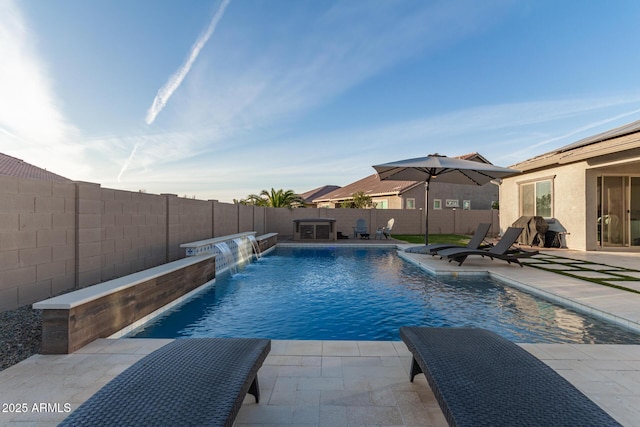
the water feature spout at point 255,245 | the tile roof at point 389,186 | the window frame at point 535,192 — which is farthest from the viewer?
the tile roof at point 389,186

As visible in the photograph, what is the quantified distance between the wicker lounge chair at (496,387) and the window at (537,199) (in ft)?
46.8

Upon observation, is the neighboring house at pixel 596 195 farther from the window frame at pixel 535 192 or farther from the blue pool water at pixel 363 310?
the blue pool water at pixel 363 310

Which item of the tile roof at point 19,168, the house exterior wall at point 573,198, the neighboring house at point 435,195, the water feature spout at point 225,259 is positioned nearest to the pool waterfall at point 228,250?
the water feature spout at point 225,259

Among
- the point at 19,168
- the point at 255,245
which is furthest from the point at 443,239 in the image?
the point at 19,168

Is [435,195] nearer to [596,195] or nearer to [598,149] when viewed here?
[596,195]

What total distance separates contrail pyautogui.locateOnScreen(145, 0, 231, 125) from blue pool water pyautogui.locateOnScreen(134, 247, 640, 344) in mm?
7271

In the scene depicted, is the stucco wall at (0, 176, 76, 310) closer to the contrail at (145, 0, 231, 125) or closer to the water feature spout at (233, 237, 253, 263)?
the water feature spout at (233, 237, 253, 263)

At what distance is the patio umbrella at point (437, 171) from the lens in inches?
388

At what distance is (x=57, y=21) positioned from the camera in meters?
6.88

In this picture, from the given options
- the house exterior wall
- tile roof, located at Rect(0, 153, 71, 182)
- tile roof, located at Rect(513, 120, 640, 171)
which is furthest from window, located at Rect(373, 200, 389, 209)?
tile roof, located at Rect(0, 153, 71, 182)

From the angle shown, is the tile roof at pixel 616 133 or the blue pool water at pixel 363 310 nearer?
the blue pool water at pixel 363 310

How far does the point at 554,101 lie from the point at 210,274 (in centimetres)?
1668

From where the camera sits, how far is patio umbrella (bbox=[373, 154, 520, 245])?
9.84 metres

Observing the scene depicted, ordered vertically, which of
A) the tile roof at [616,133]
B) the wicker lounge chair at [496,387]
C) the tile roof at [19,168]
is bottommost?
the wicker lounge chair at [496,387]
